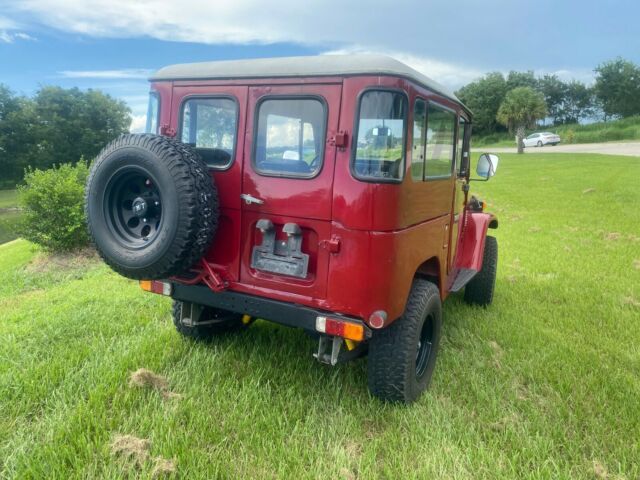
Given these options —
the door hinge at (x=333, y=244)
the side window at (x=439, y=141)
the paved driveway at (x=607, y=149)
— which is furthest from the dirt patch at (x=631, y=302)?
the paved driveway at (x=607, y=149)

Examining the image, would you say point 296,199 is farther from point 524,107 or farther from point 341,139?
point 524,107

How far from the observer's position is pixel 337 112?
111 inches

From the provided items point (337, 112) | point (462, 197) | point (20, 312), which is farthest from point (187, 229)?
point (20, 312)

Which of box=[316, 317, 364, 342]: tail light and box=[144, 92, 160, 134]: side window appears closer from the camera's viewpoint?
box=[316, 317, 364, 342]: tail light

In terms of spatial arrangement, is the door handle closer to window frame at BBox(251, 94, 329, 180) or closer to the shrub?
window frame at BBox(251, 94, 329, 180)

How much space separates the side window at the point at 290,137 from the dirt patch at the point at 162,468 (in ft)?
5.63

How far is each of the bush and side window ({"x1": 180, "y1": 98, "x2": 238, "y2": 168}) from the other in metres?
7.10

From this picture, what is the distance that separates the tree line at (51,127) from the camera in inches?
1734

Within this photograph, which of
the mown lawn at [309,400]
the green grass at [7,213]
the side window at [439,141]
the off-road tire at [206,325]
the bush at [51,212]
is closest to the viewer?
the mown lawn at [309,400]

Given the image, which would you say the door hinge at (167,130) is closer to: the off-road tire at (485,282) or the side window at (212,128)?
the side window at (212,128)

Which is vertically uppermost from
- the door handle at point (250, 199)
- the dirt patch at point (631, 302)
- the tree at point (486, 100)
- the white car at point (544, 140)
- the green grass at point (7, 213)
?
the tree at point (486, 100)

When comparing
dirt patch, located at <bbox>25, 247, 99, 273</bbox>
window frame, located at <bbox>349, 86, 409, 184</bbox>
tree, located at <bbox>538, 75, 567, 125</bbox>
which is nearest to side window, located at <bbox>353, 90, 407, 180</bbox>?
window frame, located at <bbox>349, 86, 409, 184</bbox>

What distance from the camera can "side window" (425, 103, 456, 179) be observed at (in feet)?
10.7

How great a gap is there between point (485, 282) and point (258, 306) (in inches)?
116
